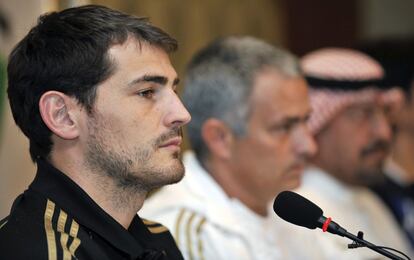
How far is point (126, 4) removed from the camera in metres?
3.84

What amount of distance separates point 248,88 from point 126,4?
1.17m

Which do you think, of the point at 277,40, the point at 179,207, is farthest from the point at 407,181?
the point at 179,207

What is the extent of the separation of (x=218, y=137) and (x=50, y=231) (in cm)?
114

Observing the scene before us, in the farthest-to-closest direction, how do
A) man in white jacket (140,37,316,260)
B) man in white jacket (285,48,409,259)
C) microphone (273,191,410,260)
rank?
man in white jacket (285,48,409,259) → man in white jacket (140,37,316,260) → microphone (273,191,410,260)

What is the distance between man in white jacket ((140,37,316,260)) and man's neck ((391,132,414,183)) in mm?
1501

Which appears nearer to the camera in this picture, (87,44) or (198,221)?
(87,44)

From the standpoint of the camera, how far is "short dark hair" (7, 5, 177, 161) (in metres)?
1.94

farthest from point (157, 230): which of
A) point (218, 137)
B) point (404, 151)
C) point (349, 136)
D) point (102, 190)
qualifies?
point (404, 151)

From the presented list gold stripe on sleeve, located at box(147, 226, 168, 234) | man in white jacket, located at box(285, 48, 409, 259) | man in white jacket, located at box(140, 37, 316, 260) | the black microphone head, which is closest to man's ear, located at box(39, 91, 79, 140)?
gold stripe on sleeve, located at box(147, 226, 168, 234)

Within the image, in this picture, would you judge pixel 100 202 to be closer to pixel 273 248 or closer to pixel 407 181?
pixel 273 248

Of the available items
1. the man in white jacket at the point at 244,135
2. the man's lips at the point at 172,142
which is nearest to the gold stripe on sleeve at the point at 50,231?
the man's lips at the point at 172,142

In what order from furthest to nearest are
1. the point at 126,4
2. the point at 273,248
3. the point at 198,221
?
the point at 126,4, the point at 273,248, the point at 198,221

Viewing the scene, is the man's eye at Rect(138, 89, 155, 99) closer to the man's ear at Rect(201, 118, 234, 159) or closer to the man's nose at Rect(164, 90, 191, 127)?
the man's nose at Rect(164, 90, 191, 127)

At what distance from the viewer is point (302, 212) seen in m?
1.90
